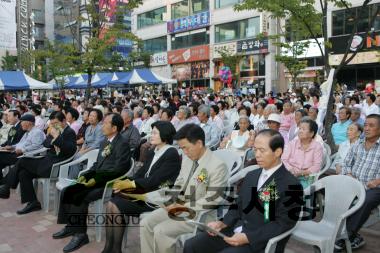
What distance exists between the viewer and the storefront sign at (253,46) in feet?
93.8

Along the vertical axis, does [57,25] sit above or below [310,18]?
above

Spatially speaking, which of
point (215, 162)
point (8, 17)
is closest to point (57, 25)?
point (8, 17)

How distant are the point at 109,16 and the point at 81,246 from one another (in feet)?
41.4

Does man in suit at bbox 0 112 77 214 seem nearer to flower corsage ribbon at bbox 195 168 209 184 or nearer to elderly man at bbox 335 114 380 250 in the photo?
flower corsage ribbon at bbox 195 168 209 184

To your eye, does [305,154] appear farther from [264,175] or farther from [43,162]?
[43,162]

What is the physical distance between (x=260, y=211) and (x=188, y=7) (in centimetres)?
3393

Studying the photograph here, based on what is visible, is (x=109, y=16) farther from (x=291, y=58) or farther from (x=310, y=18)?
(x=310, y=18)

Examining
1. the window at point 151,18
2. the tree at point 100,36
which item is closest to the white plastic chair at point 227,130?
the tree at point 100,36

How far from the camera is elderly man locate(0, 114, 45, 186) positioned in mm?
6300

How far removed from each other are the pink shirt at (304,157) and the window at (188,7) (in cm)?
3029

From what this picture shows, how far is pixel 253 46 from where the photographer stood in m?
29.5

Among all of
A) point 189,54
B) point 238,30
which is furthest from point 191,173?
point 189,54

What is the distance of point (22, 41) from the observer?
118 ft

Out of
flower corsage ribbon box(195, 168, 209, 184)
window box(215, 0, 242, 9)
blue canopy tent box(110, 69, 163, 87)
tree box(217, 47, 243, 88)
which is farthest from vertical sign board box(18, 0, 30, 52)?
flower corsage ribbon box(195, 168, 209, 184)
